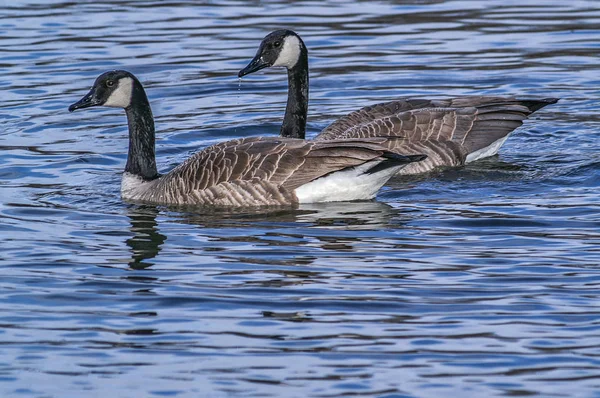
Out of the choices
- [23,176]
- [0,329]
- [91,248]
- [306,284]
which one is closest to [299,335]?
[306,284]

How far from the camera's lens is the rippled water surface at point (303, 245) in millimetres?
7574

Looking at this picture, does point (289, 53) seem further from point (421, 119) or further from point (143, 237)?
point (143, 237)

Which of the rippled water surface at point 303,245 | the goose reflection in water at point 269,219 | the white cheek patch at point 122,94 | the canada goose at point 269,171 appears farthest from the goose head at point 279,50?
the goose reflection in water at point 269,219

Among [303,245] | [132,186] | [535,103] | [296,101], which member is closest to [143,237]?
[303,245]

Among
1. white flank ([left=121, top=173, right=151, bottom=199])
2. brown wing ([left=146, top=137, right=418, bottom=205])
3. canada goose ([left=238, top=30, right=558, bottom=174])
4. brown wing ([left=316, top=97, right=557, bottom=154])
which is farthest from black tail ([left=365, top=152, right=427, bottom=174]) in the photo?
white flank ([left=121, top=173, right=151, bottom=199])

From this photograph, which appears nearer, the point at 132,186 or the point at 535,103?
the point at 132,186

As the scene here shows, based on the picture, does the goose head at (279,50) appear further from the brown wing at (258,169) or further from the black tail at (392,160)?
the black tail at (392,160)

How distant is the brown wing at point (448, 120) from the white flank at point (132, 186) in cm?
Result: 235

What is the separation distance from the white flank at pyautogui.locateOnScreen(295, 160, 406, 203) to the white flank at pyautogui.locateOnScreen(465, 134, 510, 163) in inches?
93.1

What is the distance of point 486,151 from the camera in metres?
14.2

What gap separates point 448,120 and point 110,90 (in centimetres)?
385

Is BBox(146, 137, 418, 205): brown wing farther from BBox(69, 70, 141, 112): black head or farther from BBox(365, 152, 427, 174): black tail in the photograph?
BBox(69, 70, 141, 112): black head

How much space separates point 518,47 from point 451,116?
207 inches

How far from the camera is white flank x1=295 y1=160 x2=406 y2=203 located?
11789 millimetres
